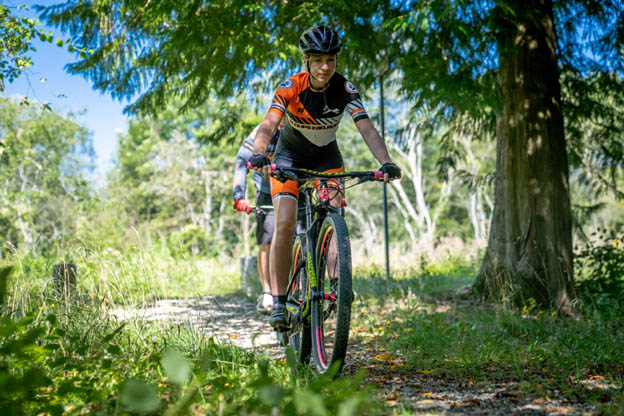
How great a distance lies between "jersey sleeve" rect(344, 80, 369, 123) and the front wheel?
82cm

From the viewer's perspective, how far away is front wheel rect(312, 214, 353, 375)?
9.94 ft

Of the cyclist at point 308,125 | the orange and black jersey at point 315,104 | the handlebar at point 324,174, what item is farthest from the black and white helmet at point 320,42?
the handlebar at point 324,174

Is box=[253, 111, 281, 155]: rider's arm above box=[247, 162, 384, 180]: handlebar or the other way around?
above

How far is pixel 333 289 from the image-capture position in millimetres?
3332

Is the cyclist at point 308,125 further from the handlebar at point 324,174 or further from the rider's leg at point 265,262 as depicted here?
the rider's leg at point 265,262

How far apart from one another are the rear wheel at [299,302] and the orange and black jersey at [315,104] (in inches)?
31.0

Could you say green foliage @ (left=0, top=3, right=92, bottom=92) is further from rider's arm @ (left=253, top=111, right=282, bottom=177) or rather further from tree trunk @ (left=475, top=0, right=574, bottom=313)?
tree trunk @ (left=475, top=0, right=574, bottom=313)

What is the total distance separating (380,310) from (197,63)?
12.7 ft

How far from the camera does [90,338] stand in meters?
3.33

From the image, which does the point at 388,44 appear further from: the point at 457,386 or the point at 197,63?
the point at 457,386

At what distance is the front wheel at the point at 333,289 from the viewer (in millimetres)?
3029

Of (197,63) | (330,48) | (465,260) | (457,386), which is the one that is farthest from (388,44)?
(465,260)

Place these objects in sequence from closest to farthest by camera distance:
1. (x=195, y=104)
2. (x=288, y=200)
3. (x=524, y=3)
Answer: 1. (x=288, y=200)
2. (x=524, y=3)
3. (x=195, y=104)

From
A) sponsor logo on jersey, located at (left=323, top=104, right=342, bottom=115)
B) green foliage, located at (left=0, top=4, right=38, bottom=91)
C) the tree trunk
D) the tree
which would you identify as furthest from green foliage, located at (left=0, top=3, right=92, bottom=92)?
the tree
